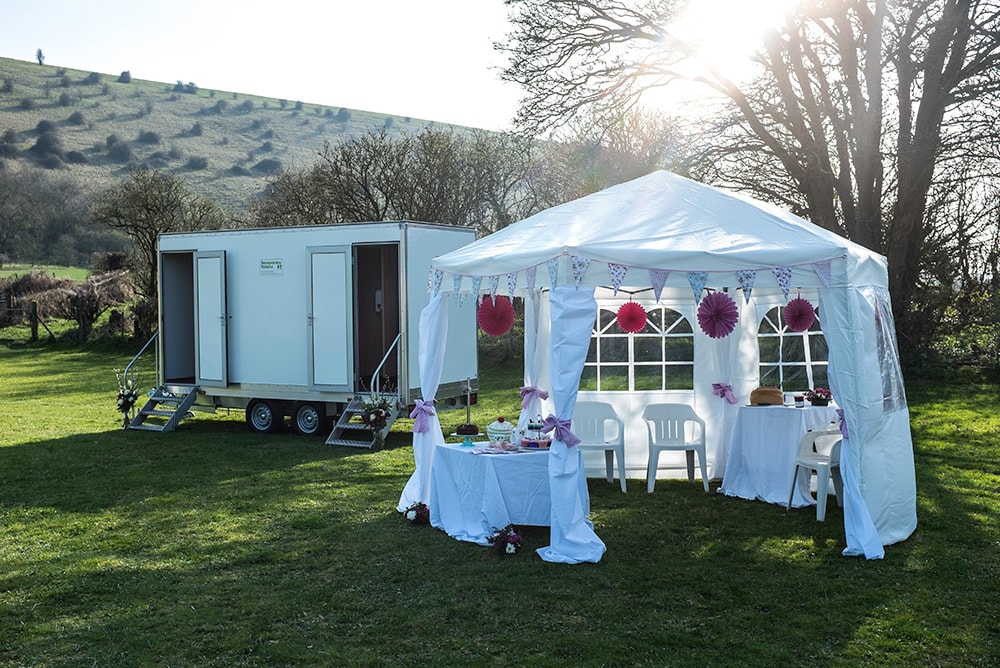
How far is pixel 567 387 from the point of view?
5.70 metres

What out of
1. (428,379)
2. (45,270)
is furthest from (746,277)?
(45,270)

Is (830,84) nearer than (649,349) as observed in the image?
No

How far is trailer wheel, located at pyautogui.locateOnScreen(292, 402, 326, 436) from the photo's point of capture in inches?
422

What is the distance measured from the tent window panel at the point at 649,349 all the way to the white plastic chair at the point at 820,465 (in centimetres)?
183

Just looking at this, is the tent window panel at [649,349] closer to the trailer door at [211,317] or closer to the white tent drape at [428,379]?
the white tent drape at [428,379]

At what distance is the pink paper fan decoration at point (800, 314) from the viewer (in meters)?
8.41

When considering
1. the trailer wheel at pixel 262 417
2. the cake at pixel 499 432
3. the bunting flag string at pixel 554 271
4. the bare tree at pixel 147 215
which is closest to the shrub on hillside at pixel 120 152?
the bare tree at pixel 147 215

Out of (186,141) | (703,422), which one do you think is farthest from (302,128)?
(703,422)

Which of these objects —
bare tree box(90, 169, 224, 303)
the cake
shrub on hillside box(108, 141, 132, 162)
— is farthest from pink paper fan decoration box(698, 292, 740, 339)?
shrub on hillside box(108, 141, 132, 162)

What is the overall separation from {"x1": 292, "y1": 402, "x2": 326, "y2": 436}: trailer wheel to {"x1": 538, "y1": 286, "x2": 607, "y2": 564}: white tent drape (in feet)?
18.2

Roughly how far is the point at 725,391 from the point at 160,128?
60.4 metres

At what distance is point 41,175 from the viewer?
4619 centimetres

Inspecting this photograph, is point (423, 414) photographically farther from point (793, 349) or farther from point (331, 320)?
point (793, 349)

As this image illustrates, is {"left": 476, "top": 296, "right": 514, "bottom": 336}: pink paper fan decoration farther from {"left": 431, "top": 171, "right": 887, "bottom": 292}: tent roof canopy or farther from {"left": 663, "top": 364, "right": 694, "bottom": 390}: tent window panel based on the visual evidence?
{"left": 663, "top": 364, "right": 694, "bottom": 390}: tent window panel
